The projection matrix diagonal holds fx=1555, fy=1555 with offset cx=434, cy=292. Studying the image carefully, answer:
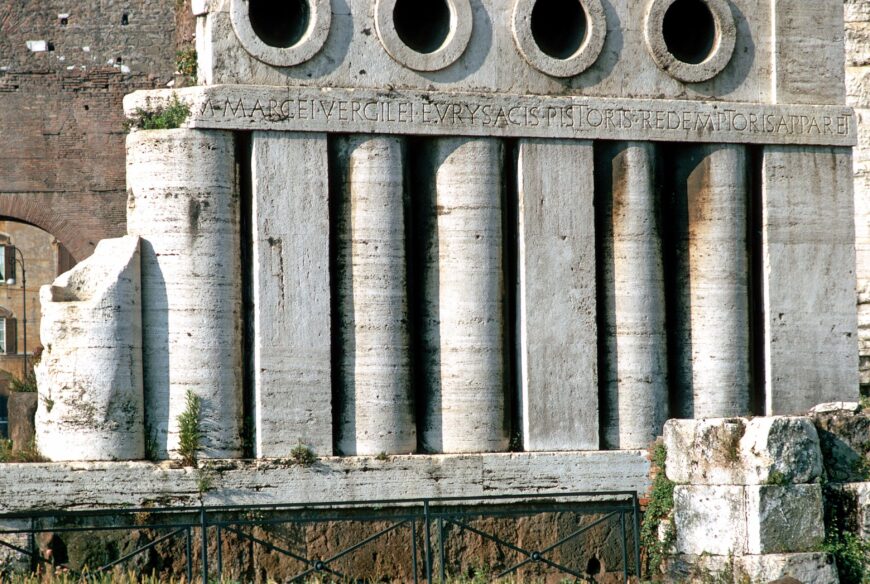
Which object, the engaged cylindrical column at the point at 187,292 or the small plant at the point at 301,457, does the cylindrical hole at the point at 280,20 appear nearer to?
the engaged cylindrical column at the point at 187,292

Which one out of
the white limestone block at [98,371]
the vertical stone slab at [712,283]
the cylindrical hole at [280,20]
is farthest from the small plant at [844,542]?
the cylindrical hole at [280,20]

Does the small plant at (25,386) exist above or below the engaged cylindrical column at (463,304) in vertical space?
below

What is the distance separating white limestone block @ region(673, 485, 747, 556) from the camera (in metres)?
10.6

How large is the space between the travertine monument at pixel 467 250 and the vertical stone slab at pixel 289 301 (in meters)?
0.02

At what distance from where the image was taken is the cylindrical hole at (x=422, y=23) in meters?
12.6

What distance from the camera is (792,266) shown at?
13094 mm

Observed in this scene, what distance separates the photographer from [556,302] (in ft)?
41.0

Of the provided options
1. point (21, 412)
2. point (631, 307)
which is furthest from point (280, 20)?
point (21, 412)

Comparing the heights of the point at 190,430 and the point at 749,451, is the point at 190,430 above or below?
above

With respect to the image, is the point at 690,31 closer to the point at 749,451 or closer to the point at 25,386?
the point at 749,451

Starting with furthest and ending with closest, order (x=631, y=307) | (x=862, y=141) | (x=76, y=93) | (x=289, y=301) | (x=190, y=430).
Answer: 1. (x=76, y=93)
2. (x=862, y=141)
3. (x=631, y=307)
4. (x=289, y=301)
5. (x=190, y=430)

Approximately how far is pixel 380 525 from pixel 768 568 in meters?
3.07

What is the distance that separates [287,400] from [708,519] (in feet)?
10.8

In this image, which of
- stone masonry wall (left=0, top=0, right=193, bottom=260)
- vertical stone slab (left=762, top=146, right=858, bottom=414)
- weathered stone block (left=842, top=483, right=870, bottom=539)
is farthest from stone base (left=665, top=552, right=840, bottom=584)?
stone masonry wall (left=0, top=0, right=193, bottom=260)
